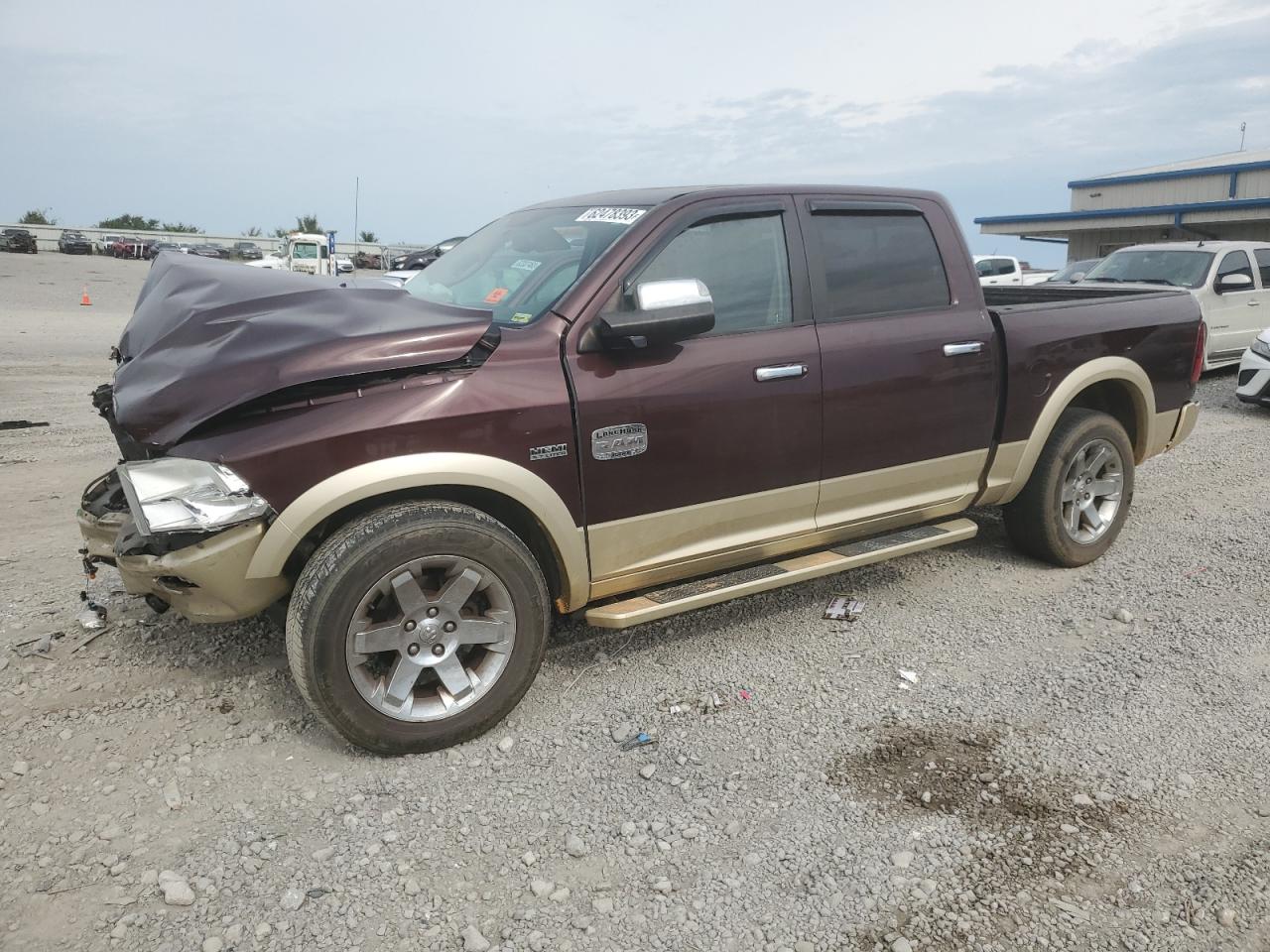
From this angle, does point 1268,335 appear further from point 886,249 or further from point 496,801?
point 496,801

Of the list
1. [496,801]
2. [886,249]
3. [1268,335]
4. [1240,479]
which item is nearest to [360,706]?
[496,801]

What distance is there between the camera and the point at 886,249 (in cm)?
427

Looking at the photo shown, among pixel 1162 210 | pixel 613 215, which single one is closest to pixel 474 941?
pixel 613 215

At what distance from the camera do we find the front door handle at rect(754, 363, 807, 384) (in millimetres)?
3744

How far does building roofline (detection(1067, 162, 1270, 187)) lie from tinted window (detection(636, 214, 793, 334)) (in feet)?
96.9

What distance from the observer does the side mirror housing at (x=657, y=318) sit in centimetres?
331

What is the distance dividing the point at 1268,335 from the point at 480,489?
9.47 metres

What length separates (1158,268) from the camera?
37.7ft

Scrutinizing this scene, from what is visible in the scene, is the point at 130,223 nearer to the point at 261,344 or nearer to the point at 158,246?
the point at 158,246

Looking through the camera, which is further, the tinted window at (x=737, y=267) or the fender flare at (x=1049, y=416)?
the fender flare at (x=1049, y=416)

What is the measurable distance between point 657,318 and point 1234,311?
35.9ft

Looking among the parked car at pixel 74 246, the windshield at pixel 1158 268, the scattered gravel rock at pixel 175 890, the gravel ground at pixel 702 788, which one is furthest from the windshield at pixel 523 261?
the parked car at pixel 74 246

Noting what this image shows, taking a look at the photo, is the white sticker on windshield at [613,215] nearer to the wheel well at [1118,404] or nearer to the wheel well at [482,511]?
the wheel well at [482,511]

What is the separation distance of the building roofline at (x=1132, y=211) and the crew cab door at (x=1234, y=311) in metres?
16.6
